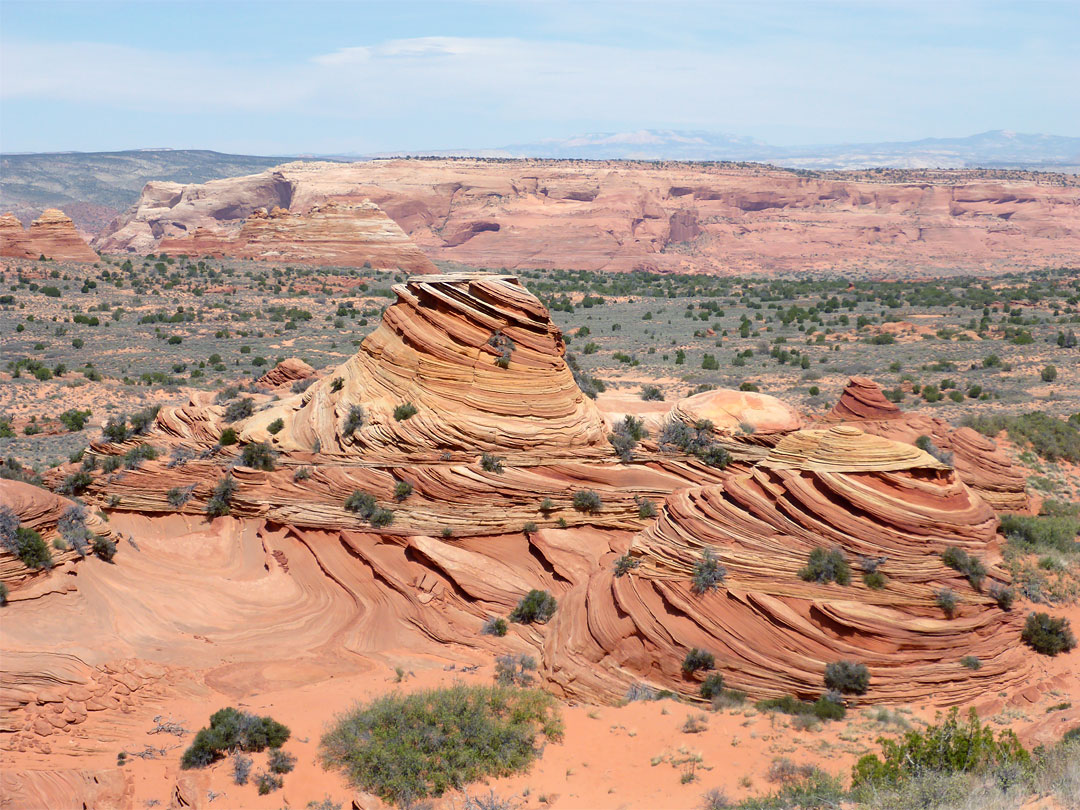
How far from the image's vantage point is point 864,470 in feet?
43.5

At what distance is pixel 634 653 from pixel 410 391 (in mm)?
7382

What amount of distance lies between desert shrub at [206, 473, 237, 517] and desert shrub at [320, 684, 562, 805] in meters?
6.60

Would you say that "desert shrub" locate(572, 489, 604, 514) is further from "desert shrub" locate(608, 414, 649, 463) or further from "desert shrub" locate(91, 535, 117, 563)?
"desert shrub" locate(91, 535, 117, 563)

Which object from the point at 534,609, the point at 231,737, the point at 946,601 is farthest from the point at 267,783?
the point at 946,601

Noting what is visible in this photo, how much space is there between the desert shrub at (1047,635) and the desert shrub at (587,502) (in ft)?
25.3

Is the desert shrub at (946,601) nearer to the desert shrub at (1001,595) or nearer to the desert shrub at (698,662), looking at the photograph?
the desert shrub at (1001,595)

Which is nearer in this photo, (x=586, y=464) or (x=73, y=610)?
(x=73, y=610)

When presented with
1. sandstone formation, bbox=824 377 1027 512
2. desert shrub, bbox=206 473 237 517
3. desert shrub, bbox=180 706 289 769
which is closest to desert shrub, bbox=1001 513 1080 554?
sandstone formation, bbox=824 377 1027 512

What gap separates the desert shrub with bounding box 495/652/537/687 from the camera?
1320 centimetres

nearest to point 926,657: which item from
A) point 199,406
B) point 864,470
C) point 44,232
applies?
point 864,470

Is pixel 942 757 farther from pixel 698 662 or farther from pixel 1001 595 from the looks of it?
pixel 1001 595

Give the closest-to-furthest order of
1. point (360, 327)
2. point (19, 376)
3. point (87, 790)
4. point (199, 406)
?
point (87, 790)
point (199, 406)
point (19, 376)
point (360, 327)

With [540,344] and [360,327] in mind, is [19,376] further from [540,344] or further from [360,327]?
[540,344]

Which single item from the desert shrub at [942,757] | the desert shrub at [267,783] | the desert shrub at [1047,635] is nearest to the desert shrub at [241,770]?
the desert shrub at [267,783]
